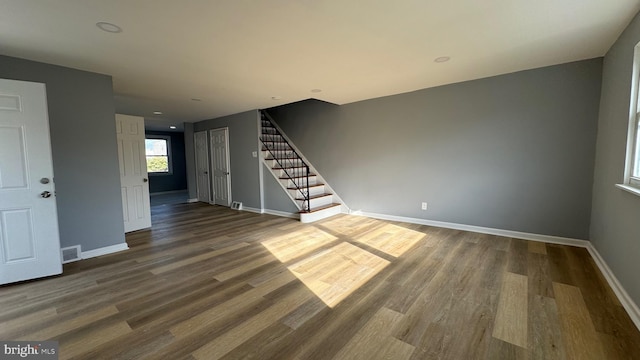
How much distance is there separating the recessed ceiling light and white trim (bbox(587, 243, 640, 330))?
4.59 m

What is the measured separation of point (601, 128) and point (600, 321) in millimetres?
2303

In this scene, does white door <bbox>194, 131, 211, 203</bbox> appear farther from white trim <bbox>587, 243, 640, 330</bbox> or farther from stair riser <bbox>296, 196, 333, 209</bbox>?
white trim <bbox>587, 243, 640, 330</bbox>

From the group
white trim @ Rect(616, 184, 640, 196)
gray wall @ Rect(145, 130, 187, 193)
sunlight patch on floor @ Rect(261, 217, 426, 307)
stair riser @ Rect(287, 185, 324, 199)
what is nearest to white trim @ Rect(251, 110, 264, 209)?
stair riser @ Rect(287, 185, 324, 199)

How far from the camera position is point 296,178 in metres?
5.93

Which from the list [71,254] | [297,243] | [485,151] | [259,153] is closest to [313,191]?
[259,153]

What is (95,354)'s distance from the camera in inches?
64.8

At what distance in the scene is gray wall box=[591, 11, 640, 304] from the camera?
206 centimetres

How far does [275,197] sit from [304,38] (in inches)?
151

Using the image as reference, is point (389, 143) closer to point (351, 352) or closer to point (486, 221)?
point (486, 221)

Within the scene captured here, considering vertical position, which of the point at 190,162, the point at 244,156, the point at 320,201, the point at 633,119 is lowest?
the point at 320,201

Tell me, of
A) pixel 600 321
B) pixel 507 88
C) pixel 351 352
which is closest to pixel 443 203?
pixel 507 88

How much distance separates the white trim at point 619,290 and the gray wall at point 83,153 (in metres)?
5.38

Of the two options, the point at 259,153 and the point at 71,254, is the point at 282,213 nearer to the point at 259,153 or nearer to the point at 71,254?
the point at 259,153

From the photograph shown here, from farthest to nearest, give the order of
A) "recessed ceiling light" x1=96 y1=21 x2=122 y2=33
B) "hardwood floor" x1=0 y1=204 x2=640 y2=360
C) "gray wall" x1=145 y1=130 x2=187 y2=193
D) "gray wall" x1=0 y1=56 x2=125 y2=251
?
"gray wall" x1=145 y1=130 x2=187 y2=193 → "gray wall" x1=0 y1=56 x2=125 y2=251 → "recessed ceiling light" x1=96 y1=21 x2=122 y2=33 → "hardwood floor" x1=0 y1=204 x2=640 y2=360
